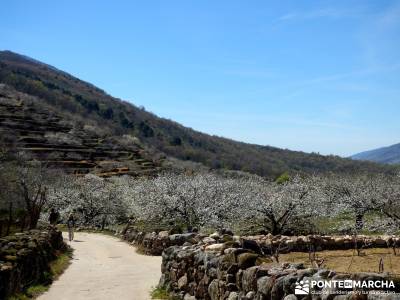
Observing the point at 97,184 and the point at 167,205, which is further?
the point at 97,184

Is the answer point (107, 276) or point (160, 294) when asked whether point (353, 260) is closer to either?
point (160, 294)

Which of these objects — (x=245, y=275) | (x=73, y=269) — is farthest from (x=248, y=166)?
(x=245, y=275)

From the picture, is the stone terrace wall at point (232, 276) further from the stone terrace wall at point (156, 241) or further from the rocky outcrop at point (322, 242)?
the rocky outcrop at point (322, 242)

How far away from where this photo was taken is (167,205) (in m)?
29.9

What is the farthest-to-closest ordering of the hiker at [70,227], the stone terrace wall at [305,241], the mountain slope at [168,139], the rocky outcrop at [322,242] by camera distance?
the mountain slope at [168,139], the hiker at [70,227], the rocky outcrop at [322,242], the stone terrace wall at [305,241]

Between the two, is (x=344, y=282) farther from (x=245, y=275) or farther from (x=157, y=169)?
(x=157, y=169)

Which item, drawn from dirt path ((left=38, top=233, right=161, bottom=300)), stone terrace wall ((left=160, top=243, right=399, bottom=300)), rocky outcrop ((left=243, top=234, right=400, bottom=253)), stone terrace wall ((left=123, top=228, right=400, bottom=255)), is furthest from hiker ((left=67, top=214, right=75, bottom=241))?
stone terrace wall ((left=160, top=243, right=399, bottom=300))

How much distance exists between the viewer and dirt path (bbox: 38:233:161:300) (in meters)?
13.3

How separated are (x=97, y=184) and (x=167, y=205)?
1248 inches

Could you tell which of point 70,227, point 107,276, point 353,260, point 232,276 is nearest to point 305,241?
point 353,260

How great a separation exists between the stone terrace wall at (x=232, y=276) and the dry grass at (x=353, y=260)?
149 inches

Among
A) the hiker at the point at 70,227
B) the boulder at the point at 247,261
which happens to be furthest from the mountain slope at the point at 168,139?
the boulder at the point at 247,261

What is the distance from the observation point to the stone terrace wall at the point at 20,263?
1139cm

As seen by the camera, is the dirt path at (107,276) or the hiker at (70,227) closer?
the dirt path at (107,276)
